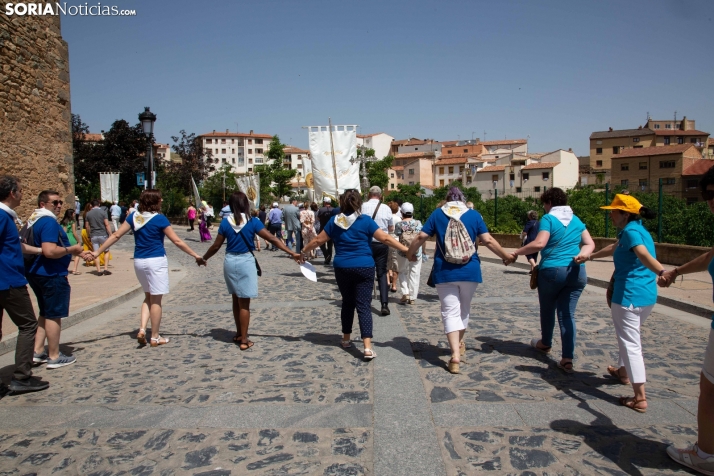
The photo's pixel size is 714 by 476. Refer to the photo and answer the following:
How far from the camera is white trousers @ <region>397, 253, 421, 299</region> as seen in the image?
29.3 ft

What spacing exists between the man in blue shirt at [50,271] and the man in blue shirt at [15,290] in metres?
0.39

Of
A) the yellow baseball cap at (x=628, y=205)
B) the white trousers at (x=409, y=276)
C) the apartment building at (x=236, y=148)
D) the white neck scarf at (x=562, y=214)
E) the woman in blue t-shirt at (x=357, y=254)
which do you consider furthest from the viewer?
the apartment building at (x=236, y=148)

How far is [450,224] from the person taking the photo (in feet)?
17.2

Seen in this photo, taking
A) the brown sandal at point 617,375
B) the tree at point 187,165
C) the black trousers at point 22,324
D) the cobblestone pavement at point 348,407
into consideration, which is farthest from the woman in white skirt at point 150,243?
the tree at point 187,165

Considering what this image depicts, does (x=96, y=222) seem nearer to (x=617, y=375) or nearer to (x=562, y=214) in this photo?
(x=562, y=214)

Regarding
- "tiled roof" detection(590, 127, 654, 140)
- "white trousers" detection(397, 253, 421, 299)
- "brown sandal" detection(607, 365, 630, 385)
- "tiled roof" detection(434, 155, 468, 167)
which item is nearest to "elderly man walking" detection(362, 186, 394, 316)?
"white trousers" detection(397, 253, 421, 299)

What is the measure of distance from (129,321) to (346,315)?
13.7 feet

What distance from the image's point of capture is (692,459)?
129 inches

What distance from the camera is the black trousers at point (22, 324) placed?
4793 mm

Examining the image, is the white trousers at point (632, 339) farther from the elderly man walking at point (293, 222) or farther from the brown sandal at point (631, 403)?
the elderly man walking at point (293, 222)

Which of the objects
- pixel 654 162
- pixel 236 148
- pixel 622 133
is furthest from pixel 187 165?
pixel 236 148

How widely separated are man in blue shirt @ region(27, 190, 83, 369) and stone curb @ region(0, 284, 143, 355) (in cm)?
88

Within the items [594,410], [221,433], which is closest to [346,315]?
[221,433]

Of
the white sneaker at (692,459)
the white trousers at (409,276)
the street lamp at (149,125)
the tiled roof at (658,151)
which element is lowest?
the white sneaker at (692,459)
